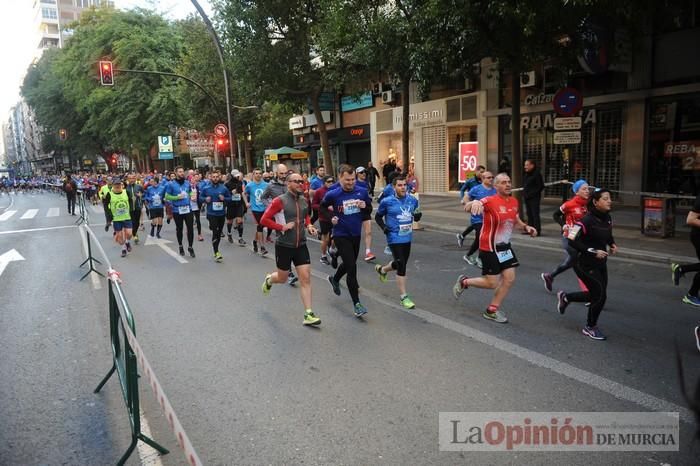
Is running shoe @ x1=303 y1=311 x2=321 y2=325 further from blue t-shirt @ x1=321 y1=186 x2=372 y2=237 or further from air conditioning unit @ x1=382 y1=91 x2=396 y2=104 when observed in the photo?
air conditioning unit @ x1=382 y1=91 x2=396 y2=104

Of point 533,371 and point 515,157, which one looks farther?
point 515,157

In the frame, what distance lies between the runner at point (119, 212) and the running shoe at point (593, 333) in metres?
9.99

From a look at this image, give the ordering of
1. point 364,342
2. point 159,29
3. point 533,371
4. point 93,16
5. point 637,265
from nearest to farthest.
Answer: point 533,371 < point 364,342 < point 637,265 < point 159,29 < point 93,16

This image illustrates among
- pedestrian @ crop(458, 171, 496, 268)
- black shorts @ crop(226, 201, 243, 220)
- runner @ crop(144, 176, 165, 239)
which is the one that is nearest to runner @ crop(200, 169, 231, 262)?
black shorts @ crop(226, 201, 243, 220)

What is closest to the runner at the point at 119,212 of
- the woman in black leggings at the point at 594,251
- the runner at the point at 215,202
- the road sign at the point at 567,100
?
the runner at the point at 215,202

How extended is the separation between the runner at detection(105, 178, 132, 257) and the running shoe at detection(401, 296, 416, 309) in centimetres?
771

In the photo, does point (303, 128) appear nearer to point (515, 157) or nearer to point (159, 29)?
point (159, 29)

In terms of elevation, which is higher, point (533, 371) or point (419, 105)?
point (419, 105)

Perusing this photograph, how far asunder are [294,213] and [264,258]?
182 inches

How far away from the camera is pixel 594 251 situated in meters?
5.41

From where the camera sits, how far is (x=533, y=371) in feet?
15.1

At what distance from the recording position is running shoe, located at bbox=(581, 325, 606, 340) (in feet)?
17.7

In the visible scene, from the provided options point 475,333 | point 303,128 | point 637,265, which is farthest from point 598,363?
point 303,128

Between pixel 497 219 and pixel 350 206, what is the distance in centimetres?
188
